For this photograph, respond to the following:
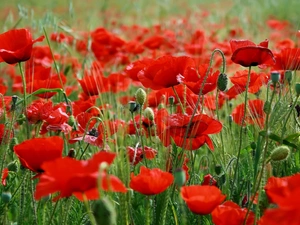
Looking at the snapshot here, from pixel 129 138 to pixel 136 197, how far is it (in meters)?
0.40

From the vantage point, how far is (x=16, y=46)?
1532 mm

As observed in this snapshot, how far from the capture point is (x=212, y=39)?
3.84 m

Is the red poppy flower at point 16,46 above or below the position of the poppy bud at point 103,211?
above

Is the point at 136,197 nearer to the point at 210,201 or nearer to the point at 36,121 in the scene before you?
the point at 36,121

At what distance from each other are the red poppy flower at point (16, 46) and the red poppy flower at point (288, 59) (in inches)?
25.2

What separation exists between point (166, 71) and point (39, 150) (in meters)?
0.47

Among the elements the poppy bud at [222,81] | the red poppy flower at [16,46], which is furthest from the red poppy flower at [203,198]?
the red poppy flower at [16,46]

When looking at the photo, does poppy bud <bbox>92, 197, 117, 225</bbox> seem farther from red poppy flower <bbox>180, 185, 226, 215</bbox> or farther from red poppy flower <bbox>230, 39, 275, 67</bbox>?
red poppy flower <bbox>230, 39, 275, 67</bbox>

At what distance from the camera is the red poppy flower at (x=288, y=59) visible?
5.31ft

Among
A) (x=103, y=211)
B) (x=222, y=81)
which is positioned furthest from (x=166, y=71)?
(x=103, y=211)

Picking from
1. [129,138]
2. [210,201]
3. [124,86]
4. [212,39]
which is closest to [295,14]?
[212,39]

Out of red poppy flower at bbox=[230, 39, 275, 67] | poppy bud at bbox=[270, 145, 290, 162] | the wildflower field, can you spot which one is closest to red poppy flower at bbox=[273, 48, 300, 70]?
the wildflower field

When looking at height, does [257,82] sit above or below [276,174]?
above

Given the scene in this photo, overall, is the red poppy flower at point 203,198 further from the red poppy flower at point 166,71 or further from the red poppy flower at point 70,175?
the red poppy flower at point 166,71
